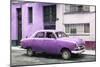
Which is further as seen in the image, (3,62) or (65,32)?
(65,32)

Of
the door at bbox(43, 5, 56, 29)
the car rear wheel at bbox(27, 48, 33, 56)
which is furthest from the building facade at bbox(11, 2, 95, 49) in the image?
the car rear wheel at bbox(27, 48, 33, 56)

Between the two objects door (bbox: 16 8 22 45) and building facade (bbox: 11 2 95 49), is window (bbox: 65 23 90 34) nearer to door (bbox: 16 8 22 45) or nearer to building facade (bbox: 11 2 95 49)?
building facade (bbox: 11 2 95 49)

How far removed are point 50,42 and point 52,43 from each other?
0.04 metres

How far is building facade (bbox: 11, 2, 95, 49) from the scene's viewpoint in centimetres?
343

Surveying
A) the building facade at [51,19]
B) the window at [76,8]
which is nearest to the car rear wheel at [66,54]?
the building facade at [51,19]

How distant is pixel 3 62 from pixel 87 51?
1475mm

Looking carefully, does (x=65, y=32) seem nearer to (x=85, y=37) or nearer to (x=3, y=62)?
(x=85, y=37)

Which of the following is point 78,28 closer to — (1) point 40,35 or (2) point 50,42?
(2) point 50,42

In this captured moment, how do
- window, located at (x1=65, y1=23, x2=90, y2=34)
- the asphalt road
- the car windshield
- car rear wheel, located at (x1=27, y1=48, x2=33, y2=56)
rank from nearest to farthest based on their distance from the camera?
the asphalt road → car rear wheel, located at (x1=27, y1=48, x2=33, y2=56) → the car windshield → window, located at (x1=65, y1=23, x2=90, y2=34)

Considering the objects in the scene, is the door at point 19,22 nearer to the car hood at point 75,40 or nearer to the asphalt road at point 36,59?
the asphalt road at point 36,59

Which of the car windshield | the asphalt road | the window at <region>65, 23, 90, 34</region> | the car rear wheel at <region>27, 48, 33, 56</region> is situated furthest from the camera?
the window at <region>65, 23, 90, 34</region>
